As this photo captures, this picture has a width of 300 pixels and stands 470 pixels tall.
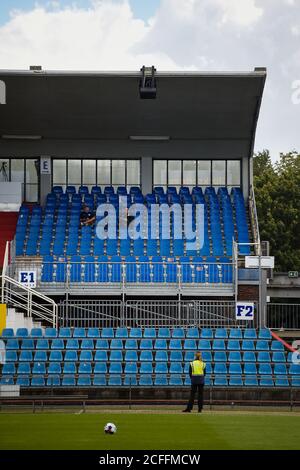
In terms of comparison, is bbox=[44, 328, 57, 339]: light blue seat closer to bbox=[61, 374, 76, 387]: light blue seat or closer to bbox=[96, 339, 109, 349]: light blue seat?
bbox=[96, 339, 109, 349]: light blue seat

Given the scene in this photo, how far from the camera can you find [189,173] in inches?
1848

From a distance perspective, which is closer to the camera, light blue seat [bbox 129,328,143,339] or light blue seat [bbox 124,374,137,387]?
light blue seat [bbox 124,374,137,387]

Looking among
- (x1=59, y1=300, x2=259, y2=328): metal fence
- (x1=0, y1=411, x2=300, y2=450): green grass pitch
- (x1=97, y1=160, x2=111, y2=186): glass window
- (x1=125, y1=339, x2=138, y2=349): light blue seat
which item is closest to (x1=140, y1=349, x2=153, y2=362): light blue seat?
(x1=125, y1=339, x2=138, y2=349): light blue seat

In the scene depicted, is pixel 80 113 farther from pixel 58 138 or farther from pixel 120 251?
pixel 120 251

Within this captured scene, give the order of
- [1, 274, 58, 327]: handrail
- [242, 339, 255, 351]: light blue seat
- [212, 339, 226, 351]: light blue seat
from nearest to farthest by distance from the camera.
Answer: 1. [212, 339, 226, 351]: light blue seat
2. [242, 339, 255, 351]: light blue seat
3. [1, 274, 58, 327]: handrail

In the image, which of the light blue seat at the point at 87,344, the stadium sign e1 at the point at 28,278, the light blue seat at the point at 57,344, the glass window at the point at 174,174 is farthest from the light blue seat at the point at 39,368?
the glass window at the point at 174,174

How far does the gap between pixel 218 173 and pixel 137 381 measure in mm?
16995

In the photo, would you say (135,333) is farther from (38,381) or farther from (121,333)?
(38,381)

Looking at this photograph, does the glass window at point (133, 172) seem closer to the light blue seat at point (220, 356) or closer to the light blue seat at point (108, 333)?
the light blue seat at point (108, 333)

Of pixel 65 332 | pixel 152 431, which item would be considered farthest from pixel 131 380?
pixel 152 431

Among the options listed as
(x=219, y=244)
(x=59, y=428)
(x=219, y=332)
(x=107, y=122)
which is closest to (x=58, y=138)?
(x=107, y=122)

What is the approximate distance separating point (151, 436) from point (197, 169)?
1059 inches

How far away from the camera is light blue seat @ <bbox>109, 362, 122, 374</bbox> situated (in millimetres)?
32312

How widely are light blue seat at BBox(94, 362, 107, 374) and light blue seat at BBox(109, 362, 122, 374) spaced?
0.19 meters
